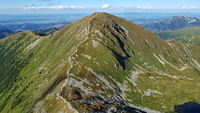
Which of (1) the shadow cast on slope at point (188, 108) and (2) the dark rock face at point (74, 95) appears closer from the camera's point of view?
(2) the dark rock face at point (74, 95)

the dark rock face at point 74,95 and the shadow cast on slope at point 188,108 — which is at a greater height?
the dark rock face at point 74,95

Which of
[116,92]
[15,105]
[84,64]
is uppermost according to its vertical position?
[84,64]

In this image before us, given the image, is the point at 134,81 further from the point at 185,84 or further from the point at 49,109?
the point at 49,109

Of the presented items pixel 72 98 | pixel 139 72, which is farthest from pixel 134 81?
pixel 72 98

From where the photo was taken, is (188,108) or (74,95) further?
(188,108)

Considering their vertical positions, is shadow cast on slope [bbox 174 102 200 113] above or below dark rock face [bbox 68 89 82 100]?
below

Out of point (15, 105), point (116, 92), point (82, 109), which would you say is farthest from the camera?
point (15, 105)

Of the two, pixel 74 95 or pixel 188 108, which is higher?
pixel 74 95

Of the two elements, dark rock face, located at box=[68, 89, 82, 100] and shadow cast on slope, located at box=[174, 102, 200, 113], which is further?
shadow cast on slope, located at box=[174, 102, 200, 113]
